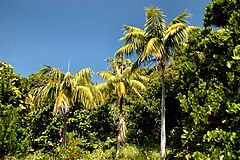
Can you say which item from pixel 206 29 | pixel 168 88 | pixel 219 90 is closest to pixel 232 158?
pixel 219 90

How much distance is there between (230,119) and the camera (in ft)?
10.2

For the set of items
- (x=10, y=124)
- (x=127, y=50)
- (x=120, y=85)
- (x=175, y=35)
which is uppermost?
(x=175, y=35)

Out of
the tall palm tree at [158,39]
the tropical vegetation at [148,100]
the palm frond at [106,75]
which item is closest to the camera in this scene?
the tropical vegetation at [148,100]

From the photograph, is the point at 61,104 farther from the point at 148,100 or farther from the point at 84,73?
the point at 148,100

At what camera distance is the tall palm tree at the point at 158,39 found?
10469 mm

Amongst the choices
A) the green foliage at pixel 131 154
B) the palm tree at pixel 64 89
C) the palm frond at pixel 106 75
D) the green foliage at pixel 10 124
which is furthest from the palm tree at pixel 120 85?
the green foliage at pixel 10 124

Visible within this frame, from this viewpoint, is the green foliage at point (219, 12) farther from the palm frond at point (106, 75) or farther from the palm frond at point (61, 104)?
the palm frond at point (106, 75)

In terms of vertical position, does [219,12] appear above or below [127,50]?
below

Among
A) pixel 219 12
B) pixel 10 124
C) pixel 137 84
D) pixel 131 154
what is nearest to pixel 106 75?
pixel 137 84

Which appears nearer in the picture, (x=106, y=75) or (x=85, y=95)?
(x=85, y=95)

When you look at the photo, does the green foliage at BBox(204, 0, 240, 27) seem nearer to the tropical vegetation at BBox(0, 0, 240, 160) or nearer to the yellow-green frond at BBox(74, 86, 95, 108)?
the tropical vegetation at BBox(0, 0, 240, 160)

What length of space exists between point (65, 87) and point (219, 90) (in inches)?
352

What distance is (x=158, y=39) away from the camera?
35.6 feet

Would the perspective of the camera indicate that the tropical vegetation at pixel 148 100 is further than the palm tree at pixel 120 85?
No
